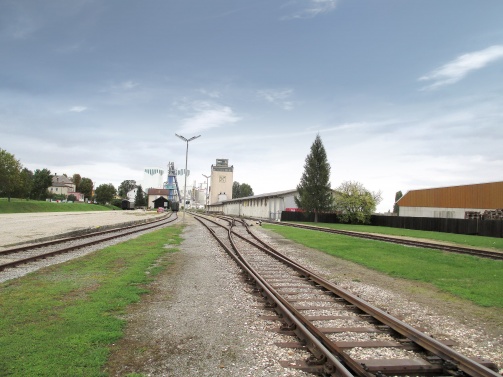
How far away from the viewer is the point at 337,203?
58500 mm

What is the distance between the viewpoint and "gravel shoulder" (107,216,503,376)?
476cm

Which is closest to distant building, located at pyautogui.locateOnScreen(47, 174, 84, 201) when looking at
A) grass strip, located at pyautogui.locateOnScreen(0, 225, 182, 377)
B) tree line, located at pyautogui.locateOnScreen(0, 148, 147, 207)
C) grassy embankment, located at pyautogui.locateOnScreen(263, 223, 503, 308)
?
tree line, located at pyautogui.locateOnScreen(0, 148, 147, 207)

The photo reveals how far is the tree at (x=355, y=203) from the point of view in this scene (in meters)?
56.5

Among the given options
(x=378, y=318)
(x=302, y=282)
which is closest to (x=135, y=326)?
(x=378, y=318)

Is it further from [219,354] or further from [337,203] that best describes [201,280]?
[337,203]

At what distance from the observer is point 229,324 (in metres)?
6.39

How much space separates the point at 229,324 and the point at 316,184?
2135 inches

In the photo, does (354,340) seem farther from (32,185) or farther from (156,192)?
(156,192)

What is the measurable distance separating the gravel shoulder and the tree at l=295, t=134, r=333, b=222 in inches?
1869

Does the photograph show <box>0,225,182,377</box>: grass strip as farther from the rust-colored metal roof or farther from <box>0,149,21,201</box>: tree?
<box>0,149,21,201</box>: tree

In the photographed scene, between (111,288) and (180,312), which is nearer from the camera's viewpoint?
(180,312)

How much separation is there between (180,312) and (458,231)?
3874cm

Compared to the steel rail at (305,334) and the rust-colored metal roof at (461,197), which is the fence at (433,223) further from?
the steel rail at (305,334)

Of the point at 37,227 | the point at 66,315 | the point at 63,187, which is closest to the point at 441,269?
the point at 66,315
